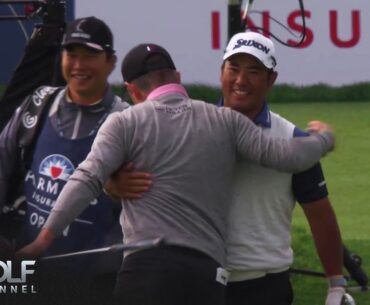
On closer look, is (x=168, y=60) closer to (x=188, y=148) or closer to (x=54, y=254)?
(x=188, y=148)

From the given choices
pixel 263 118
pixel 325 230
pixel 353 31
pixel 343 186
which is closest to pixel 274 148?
pixel 263 118

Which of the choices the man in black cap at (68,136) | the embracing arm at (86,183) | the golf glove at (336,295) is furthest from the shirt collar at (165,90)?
the golf glove at (336,295)

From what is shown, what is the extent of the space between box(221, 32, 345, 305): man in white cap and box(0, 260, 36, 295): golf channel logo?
2.70ft

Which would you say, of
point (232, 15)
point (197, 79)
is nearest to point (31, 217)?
point (232, 15)

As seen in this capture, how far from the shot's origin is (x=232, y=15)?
314 inches

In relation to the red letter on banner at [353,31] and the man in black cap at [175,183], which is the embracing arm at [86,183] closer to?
the man in black cap at [175,183]

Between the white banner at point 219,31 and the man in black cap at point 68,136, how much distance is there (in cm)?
981

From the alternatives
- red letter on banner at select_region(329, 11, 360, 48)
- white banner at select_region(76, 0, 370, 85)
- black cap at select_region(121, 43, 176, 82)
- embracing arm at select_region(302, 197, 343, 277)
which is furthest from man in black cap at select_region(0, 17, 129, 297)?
red letter on banner at select_region(329, 11, 360, 48)

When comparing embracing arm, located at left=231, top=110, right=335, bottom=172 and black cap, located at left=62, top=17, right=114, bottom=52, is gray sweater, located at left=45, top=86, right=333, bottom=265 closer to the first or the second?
embracing arm, located at left=231, top=110, right=335, bottom=172

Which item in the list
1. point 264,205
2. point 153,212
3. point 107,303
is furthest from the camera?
point 264,205

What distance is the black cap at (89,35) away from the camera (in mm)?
5098

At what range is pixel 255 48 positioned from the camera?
4805 millimetres

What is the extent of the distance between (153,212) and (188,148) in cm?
22

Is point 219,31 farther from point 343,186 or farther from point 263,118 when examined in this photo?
point 263,118
